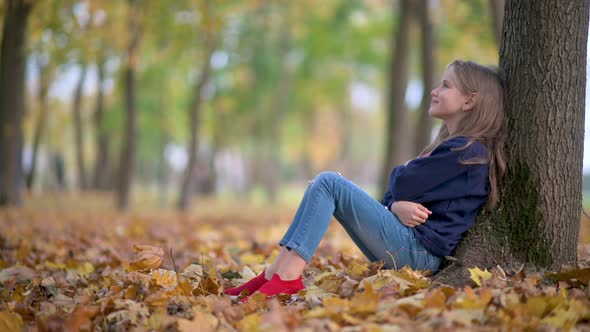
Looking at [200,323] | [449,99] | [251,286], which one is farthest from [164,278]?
[449,99]

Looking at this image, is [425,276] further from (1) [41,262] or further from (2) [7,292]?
(1) [41,262]

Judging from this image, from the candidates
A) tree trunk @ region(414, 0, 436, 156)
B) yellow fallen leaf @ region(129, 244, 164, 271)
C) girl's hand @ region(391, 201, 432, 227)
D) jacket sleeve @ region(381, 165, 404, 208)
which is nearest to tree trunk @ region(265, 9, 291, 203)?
tree trunk @ region(414, 0, 436, 156)

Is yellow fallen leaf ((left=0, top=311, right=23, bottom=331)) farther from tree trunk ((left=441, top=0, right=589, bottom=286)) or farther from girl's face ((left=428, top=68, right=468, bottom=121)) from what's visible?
girl's face ((left=428, top=68, right=468, bottom=121))

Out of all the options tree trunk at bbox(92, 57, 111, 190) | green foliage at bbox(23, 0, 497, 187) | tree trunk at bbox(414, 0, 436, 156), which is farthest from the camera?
tree trunk at bbox(92, 57, 111, 190)

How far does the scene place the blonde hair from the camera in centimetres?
340

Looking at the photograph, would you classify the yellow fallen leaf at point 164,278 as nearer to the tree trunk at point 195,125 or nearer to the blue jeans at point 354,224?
the blue jeans at point 354,224

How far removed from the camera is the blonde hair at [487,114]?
134 inches

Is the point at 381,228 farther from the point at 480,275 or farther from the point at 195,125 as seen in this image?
the point at 195,125

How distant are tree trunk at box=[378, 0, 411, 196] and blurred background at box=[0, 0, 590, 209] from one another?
2 cm

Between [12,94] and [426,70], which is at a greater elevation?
[426,70]

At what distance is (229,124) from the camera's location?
89.7ft

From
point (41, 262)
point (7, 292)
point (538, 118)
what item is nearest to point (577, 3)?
point (538, 118)

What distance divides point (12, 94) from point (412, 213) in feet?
34.9

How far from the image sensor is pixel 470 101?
3.53 meters
